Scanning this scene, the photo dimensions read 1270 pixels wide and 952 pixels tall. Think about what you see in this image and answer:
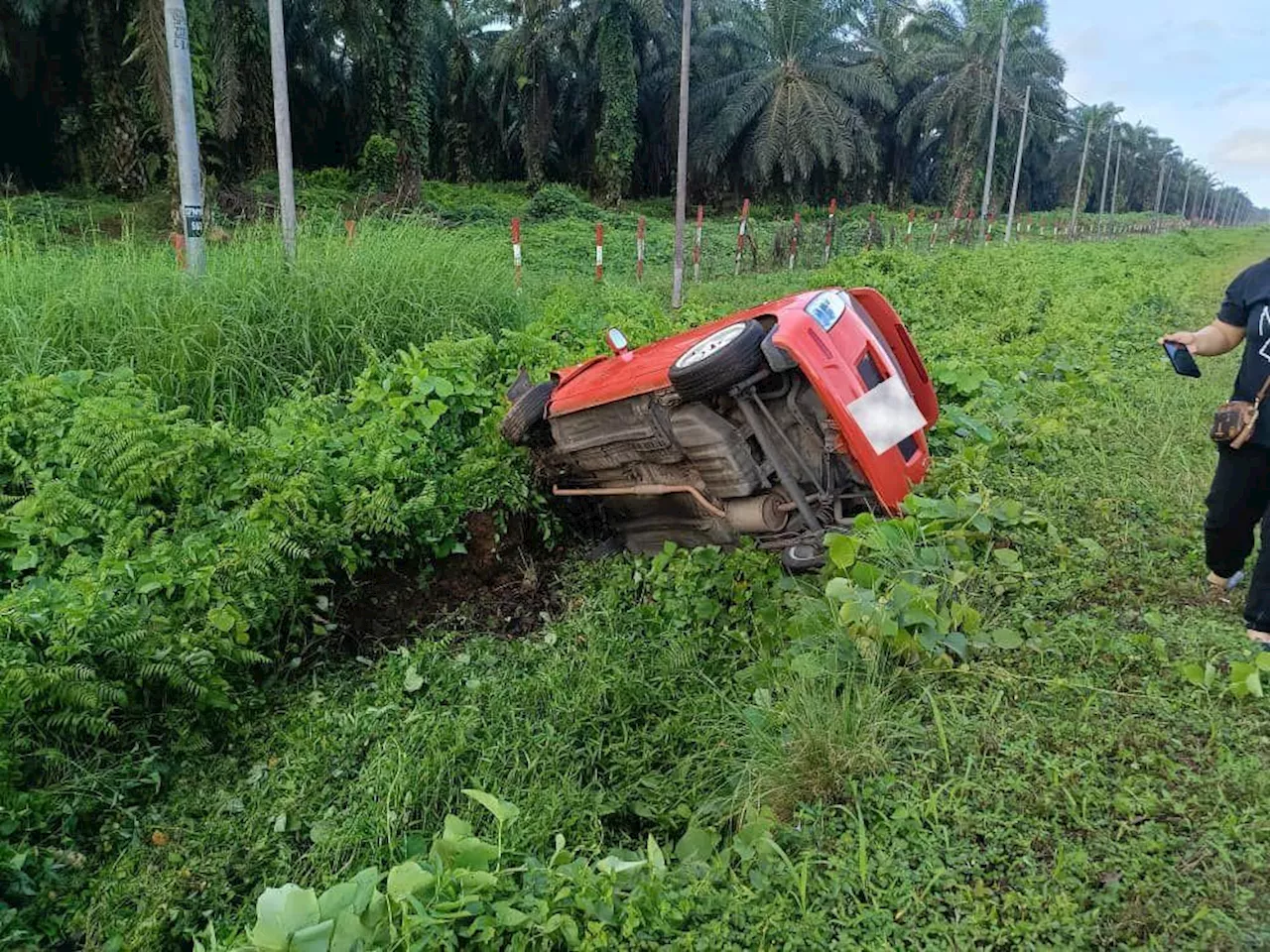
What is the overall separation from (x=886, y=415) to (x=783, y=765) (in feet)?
5.50

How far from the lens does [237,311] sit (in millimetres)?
5340

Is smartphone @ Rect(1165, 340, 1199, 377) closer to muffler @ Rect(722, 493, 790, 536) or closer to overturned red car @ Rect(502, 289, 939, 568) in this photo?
overturned red car @ Rect(502, 289, 939, 568)

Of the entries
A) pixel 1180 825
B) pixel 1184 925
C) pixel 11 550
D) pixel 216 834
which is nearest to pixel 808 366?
pixel 1180 825

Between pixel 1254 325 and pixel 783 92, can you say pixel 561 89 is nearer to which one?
pixel 783 92

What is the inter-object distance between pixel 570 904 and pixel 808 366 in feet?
7.12

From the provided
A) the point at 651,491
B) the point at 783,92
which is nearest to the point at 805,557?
the point at 651,491

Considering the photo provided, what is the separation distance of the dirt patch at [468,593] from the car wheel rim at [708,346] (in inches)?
57.2

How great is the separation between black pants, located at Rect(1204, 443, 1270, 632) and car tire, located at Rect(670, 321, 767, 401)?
1860 mm

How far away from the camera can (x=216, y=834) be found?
2.79m

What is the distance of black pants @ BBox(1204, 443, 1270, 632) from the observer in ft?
10.7

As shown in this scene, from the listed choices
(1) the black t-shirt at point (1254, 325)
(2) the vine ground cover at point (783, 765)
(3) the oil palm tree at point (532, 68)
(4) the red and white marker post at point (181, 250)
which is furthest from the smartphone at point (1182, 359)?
(3) the oil palm tree at point (532, 68)

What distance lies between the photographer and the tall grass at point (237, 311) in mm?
4910

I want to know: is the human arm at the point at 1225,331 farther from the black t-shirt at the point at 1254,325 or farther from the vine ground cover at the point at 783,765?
the vine ground cover at the point at 783,765

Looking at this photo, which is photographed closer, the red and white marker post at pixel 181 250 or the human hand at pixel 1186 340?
the human hand at pixel 1186 340
